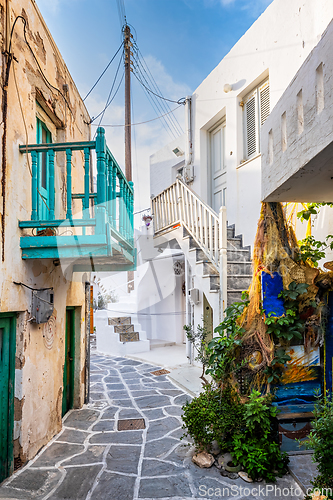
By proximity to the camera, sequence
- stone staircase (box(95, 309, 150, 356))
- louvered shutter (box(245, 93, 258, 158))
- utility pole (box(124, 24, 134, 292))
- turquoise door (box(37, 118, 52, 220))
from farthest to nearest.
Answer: utility pole (box(124, 24, 134, 292)), stone staircase (box(95, 309, 150, 356)), louvered shutter (box(245, 93, 258, 158)), turquoise door (box(37, 118, 52, 220))

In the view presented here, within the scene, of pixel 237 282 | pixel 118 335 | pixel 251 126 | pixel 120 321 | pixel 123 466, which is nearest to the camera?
pixel 123 466

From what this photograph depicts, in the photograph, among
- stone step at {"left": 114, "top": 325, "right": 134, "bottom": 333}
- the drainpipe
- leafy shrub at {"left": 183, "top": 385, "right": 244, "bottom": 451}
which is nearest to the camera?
leafy shrub at {"left": 183, "top": 385, "right": 244, "bottom": 451}

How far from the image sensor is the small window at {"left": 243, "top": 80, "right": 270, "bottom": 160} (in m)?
6.96

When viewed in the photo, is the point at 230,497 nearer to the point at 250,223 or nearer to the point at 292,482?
the point at 292,482

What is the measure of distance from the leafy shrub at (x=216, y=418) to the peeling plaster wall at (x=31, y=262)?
1927 mm

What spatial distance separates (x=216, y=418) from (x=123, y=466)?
129cm

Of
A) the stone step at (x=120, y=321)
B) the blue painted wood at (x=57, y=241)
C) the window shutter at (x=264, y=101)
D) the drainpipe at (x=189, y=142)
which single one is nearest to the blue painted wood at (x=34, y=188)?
the blue painted wood at (x=57, y=241)

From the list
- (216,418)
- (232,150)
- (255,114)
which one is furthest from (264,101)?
(216,418)

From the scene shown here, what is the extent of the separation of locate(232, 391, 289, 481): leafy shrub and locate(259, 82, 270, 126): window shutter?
5.50 meters

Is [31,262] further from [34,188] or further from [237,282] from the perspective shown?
[237,282]

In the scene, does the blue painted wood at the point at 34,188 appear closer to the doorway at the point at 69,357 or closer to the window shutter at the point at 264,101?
the doorway at the point at 69,357

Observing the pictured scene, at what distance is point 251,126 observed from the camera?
7.42m

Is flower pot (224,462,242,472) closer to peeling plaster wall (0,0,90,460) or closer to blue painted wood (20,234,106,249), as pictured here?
peeling plaster wall (0,0,90,460)

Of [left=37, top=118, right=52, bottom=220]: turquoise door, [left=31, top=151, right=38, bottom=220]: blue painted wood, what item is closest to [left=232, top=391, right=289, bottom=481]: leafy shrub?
[left=31, top=151, right=38, bottom=220]: blue painted wood
